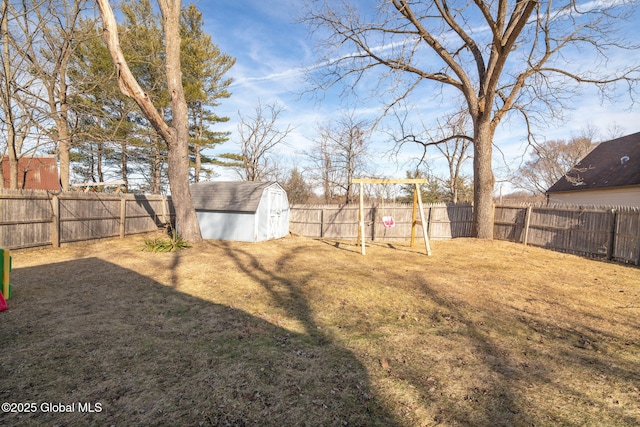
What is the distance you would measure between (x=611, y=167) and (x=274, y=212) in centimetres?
1934

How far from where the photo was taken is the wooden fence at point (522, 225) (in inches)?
338

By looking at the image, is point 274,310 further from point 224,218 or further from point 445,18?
point 445,18

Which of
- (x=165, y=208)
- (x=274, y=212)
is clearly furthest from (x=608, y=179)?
(x=165, y=208)

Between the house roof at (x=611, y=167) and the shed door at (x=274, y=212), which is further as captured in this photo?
the house roof at (x=611, y=167)

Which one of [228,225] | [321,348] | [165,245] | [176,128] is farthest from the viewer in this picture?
[228,225]

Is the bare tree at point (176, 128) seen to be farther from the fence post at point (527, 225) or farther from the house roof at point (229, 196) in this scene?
the fence post at point (527, 225)

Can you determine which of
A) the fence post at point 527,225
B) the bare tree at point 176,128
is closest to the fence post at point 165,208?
the bare tree at point 176,128

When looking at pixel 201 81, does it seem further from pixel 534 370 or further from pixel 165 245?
pixel 534 370

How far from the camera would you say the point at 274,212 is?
44.2ft

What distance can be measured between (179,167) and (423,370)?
923 cm

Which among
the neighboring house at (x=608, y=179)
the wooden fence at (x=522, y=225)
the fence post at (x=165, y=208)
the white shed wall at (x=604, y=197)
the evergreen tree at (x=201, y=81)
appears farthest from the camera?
the evergreen tree at (x=201, y=81)

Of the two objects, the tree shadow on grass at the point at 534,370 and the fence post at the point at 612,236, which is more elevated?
the fence post at the point at 612,236

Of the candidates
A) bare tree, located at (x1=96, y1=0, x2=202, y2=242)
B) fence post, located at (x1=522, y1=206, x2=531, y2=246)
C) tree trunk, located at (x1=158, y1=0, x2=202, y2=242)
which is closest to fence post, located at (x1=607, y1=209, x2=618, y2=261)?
fence post, located at (x1=522, y1=206, x2=531, y2=246)

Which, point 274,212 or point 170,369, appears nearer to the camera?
point 170,369
